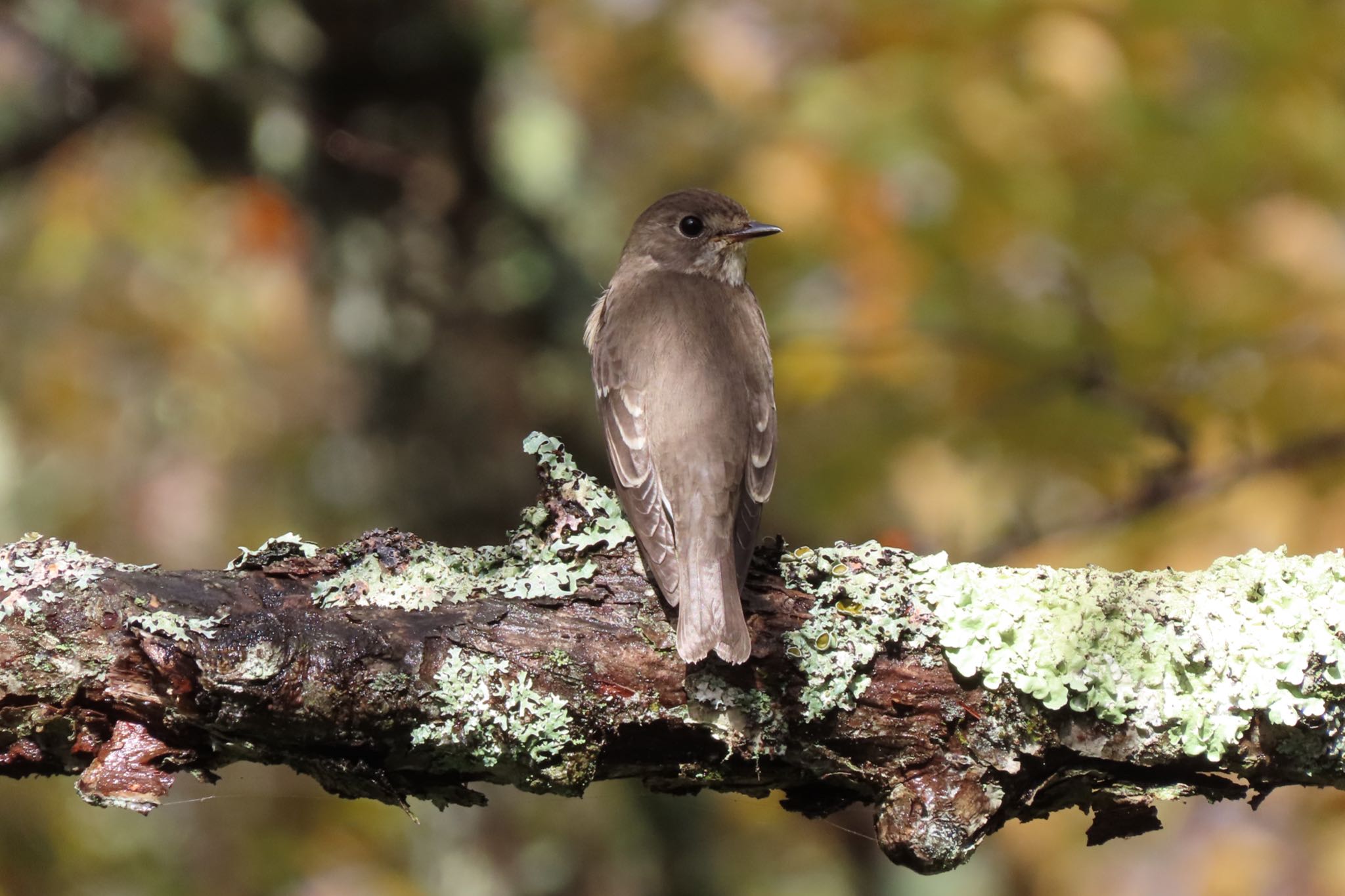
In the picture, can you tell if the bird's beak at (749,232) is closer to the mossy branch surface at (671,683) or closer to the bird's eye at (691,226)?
the bird's eye at (691,226)

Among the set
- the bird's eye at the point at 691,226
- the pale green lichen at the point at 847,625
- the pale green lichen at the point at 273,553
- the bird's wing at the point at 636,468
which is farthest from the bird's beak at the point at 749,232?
the pale green lichen at the point at 273,553

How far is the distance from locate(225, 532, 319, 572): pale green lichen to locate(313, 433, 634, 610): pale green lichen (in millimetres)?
120

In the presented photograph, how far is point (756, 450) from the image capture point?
14.2 feet

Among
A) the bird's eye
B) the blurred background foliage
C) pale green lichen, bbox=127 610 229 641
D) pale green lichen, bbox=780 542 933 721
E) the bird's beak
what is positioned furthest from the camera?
the blurred background foliage

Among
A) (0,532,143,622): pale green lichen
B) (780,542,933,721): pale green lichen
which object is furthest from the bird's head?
(0,532,143,622): pale green lichen

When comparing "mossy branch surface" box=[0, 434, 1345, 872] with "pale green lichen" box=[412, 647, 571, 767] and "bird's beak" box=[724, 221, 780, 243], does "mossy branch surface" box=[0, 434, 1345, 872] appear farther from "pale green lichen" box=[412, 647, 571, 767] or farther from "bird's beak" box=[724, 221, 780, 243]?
"bird's beak" box=[724, 221, 780, 243]

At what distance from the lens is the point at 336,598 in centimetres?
303

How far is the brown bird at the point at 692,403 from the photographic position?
126 inches

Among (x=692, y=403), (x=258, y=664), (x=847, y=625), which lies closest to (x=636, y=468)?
(x=692, y=403)

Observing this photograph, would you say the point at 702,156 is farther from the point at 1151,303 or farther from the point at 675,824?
the point at 675,824

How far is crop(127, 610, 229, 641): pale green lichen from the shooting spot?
2.78 metres

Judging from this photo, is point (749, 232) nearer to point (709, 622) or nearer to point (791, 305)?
point (791, 305)

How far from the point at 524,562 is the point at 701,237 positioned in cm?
262

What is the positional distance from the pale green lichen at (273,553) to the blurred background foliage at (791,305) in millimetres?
2758
